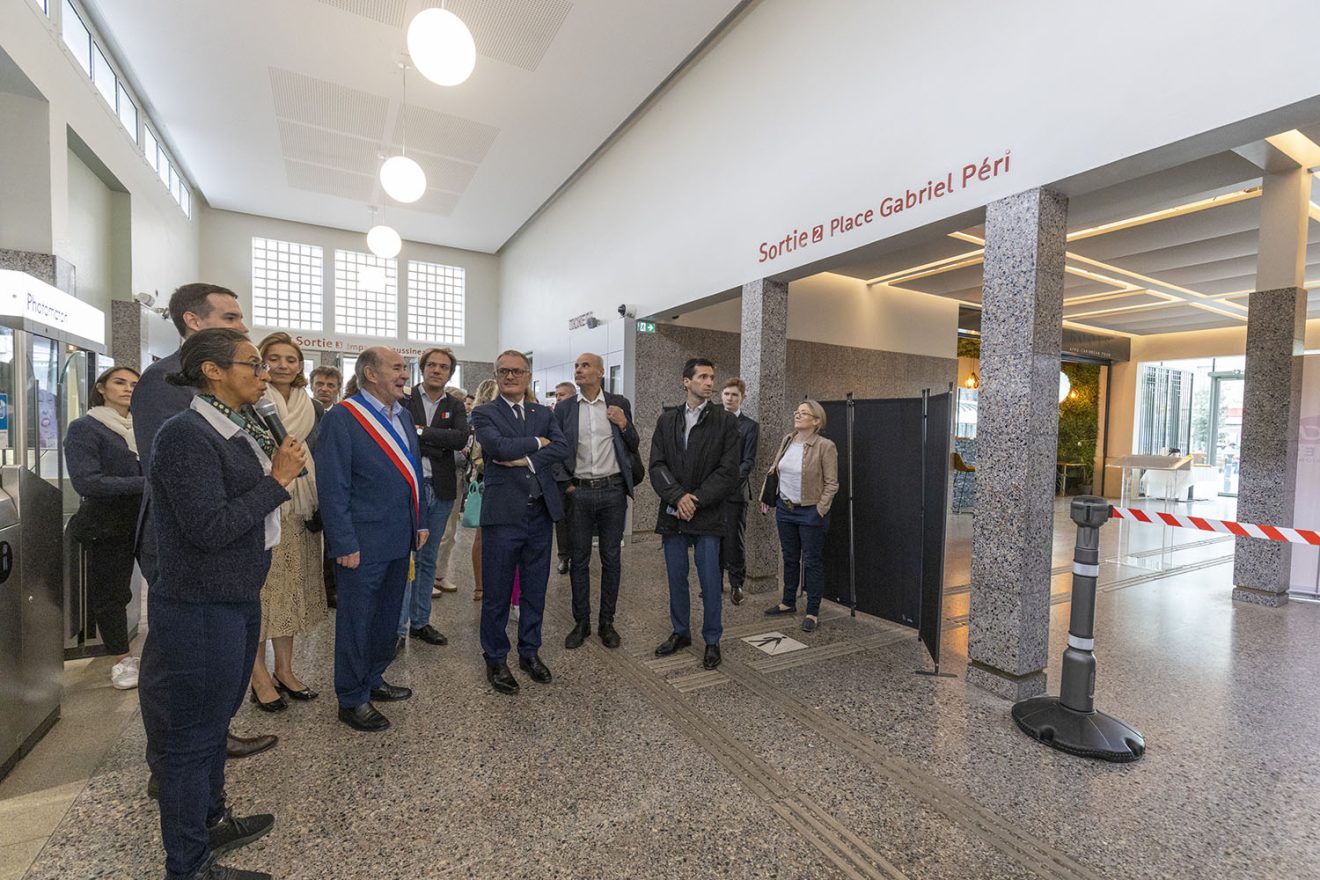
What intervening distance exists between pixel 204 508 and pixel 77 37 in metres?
7.16

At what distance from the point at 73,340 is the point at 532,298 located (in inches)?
293

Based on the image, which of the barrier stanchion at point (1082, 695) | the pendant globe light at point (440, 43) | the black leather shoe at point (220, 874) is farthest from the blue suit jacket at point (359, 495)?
the barrier stanchion at point (1082, 695)

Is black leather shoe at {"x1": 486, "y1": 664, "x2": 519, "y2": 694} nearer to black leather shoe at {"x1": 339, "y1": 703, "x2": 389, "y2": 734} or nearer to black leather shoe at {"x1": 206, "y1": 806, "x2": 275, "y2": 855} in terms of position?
black leather shoe at {"x1": 339, "y1": 703, "x2": 389, "y2": 734}

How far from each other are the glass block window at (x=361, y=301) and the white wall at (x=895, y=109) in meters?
6.70

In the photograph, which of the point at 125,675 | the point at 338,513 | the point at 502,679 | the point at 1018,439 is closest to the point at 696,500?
the point at 502,679

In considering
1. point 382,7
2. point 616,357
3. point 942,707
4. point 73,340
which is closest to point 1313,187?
point 942,707

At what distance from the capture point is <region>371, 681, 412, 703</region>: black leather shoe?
2.97 m

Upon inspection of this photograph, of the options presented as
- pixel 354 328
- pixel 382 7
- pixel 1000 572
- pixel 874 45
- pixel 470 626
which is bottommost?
pixel 470 626

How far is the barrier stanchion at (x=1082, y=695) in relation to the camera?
8.64 ft

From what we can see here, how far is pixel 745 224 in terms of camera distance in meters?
5.34

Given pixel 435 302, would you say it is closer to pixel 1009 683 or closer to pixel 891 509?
pixel 891 509

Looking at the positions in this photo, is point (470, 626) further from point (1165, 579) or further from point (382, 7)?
point (1165, 579)

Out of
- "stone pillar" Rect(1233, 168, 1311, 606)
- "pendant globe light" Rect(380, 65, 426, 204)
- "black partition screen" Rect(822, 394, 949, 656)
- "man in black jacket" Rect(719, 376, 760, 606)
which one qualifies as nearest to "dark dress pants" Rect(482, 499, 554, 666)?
"man in black jacket" Rect(719, 376, 760, 606)

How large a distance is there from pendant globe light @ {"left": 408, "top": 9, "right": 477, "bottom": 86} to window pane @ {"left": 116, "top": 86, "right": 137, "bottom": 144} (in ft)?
18.8
